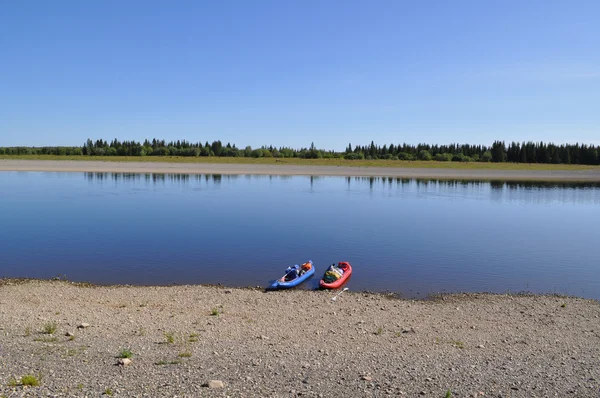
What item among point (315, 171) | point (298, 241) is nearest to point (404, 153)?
point (315, 171)

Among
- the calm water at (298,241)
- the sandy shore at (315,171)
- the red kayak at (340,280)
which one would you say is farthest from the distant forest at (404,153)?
the red kayak at (340,280)

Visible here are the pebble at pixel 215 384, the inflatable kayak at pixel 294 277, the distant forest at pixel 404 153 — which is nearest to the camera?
the pebble at pixel 215 384

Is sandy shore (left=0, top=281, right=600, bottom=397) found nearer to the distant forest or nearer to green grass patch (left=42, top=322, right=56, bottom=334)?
green grass patch (left=42, top=322, right=56, bottom=334)

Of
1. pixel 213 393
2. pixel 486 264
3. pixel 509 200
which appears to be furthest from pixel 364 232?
pixel 509 200

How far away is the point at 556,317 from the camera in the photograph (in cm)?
1466

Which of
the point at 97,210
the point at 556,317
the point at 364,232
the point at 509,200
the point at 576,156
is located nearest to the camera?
the point at 556,317

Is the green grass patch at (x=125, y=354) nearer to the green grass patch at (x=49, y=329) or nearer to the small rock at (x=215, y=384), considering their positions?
the small rock at (x=215, y=384)

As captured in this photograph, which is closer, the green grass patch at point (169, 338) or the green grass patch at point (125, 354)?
the green grass patch at point (125, 354)

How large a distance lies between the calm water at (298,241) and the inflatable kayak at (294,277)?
40cm

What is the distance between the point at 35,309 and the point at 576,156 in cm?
16216

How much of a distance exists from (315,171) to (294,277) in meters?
86.8

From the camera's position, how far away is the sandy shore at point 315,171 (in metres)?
98.4

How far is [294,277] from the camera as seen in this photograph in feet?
60.3

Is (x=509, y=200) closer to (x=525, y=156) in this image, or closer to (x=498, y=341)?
(x=498, y=341)
